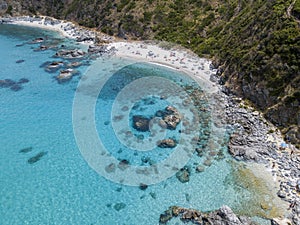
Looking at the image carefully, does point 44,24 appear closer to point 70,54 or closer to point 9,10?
point 9,10

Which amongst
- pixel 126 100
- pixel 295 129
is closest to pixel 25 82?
pixel 126 100

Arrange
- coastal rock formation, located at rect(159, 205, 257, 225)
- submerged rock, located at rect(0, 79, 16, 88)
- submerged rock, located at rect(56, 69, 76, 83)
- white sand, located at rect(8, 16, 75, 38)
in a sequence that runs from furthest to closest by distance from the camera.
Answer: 1. white sand, located at rect(8, 16, 75, 38)
2. submerged rock, located at rect(56, 69, 76, 83)
3. submerged rock, located at rect(0, 79, 16, 88)
4. coastal rock formation, located at rect(159, 205, 257, 225)

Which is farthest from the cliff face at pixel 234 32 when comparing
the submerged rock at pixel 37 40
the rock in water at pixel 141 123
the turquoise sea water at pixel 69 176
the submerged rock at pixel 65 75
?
the submerged rock at pixel 65 75

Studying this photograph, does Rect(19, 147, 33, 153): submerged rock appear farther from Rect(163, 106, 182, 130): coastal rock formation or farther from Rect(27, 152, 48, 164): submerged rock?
Rect(163, 106, 182, 130): coastal rock formation

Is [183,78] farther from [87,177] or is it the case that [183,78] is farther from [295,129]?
[87,177]

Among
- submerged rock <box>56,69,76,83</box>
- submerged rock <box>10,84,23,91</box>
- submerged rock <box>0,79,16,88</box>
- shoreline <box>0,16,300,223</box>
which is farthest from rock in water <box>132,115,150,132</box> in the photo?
submerged rock <box>0,79,16,88</box>

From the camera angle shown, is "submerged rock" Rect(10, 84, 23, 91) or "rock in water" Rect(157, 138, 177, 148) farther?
"submerged rock" Rect(10, 84, 23, 91)

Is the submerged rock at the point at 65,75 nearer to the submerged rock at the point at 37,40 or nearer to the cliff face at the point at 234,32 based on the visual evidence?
the cliff face at the point at 234,32
